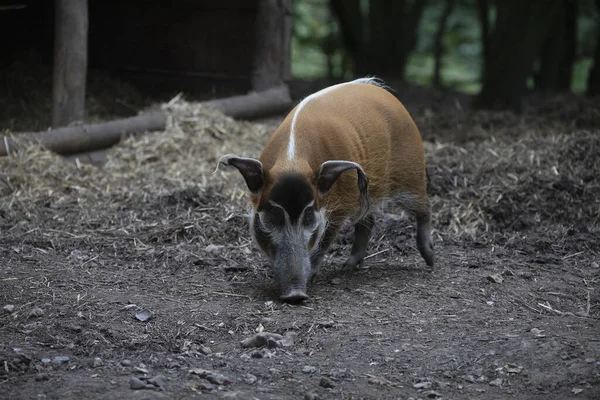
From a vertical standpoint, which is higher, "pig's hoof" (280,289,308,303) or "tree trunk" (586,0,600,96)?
"tree trunk" (586,0,600,96)

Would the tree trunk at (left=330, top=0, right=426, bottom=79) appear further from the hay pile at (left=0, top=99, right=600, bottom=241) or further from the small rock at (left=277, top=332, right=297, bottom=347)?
the small rock at (left=277, top=332, right=297, bottom=347)

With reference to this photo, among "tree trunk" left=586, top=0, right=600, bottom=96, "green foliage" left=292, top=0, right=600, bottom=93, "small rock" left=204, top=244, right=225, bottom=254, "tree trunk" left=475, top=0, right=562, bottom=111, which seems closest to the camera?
"small rock" left=204, top=244, right=225, bottom=254

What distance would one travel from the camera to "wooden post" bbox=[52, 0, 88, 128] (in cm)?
755

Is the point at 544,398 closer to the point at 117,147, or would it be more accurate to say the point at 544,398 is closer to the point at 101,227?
the point at 101,227

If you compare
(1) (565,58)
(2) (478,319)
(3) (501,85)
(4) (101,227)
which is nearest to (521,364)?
(2) (478,319)

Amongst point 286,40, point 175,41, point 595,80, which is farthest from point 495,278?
point 595,80

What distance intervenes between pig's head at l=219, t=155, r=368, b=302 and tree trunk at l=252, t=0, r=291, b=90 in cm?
531

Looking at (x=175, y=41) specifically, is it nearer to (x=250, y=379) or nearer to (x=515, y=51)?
(x=515, y=51)

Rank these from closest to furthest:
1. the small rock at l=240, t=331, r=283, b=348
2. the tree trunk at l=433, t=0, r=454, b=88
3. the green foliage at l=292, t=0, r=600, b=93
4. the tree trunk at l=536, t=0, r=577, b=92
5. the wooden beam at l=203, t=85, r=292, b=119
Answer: the small rock at l=240, t=331, r=283, b=348 → the wooden beam at l=203, t=85, r=292, b=119 → the tree trunk at l=536, t=0, r=577, b=92 → the tree trunk at l=433, t=0, r=454, b=88 → the green foliage at l=292, t=0, r=600, b=93

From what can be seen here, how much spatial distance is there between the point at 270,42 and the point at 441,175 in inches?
145

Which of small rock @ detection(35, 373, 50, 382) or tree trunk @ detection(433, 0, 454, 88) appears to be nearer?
small rock @ detection(35, 373, 50, 382)

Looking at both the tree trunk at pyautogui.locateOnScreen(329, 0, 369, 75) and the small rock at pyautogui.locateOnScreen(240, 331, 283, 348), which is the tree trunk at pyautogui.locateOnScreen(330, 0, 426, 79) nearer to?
the tree trunk at pyautogui.locateOnScreen(329, 0, 369, 75)

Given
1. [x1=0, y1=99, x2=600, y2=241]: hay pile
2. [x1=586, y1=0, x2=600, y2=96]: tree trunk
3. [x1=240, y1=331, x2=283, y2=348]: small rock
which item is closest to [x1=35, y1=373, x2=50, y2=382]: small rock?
[x1=240, y1=331, x2=283, y2=348]: small rock

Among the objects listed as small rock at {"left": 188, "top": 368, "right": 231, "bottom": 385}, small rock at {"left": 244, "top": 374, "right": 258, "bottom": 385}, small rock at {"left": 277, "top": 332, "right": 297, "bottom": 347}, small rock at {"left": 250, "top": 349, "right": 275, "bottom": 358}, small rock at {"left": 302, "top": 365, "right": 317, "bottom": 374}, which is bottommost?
small rock at {"left": 277, "top": 332, "right": 297, "bottom": 347}
